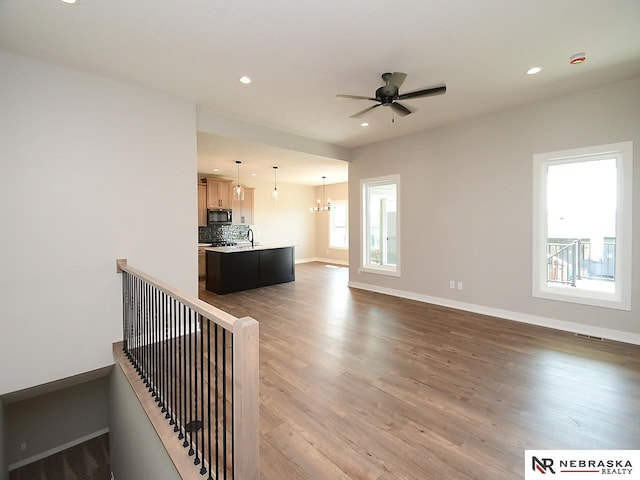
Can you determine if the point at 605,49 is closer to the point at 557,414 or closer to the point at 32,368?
the point at 557,414

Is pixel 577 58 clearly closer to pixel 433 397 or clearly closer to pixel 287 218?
pixel 433 397

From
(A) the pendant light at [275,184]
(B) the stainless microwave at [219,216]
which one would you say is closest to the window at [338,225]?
(A) the pendant light at [275,184]

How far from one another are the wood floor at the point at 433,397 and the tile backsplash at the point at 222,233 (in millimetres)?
4966

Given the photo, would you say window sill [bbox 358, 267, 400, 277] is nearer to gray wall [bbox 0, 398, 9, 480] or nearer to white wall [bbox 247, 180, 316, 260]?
white wall [bbox 247, 180, 316, 260]

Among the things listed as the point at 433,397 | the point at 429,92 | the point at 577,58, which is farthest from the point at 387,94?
the point at 433,397

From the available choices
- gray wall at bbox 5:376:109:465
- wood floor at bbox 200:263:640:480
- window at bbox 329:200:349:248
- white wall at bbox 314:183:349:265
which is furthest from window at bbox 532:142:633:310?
window at bbox 329:200:349:248

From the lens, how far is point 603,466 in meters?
1.74

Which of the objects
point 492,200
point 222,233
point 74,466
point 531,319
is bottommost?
point 74,466

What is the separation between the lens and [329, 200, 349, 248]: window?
33.8ft

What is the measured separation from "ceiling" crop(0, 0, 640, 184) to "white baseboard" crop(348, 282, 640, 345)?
2894mm

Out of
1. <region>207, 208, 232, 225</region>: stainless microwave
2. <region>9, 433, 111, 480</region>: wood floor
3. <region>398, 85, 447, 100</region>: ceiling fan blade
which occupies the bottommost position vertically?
<region>9, 433, 111, 480</region>: wood floor

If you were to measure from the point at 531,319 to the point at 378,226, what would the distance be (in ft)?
10.4

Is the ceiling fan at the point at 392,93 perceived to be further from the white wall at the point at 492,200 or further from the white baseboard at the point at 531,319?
the white baseboard at the point at 531,319

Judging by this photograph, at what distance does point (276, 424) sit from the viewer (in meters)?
2.09
